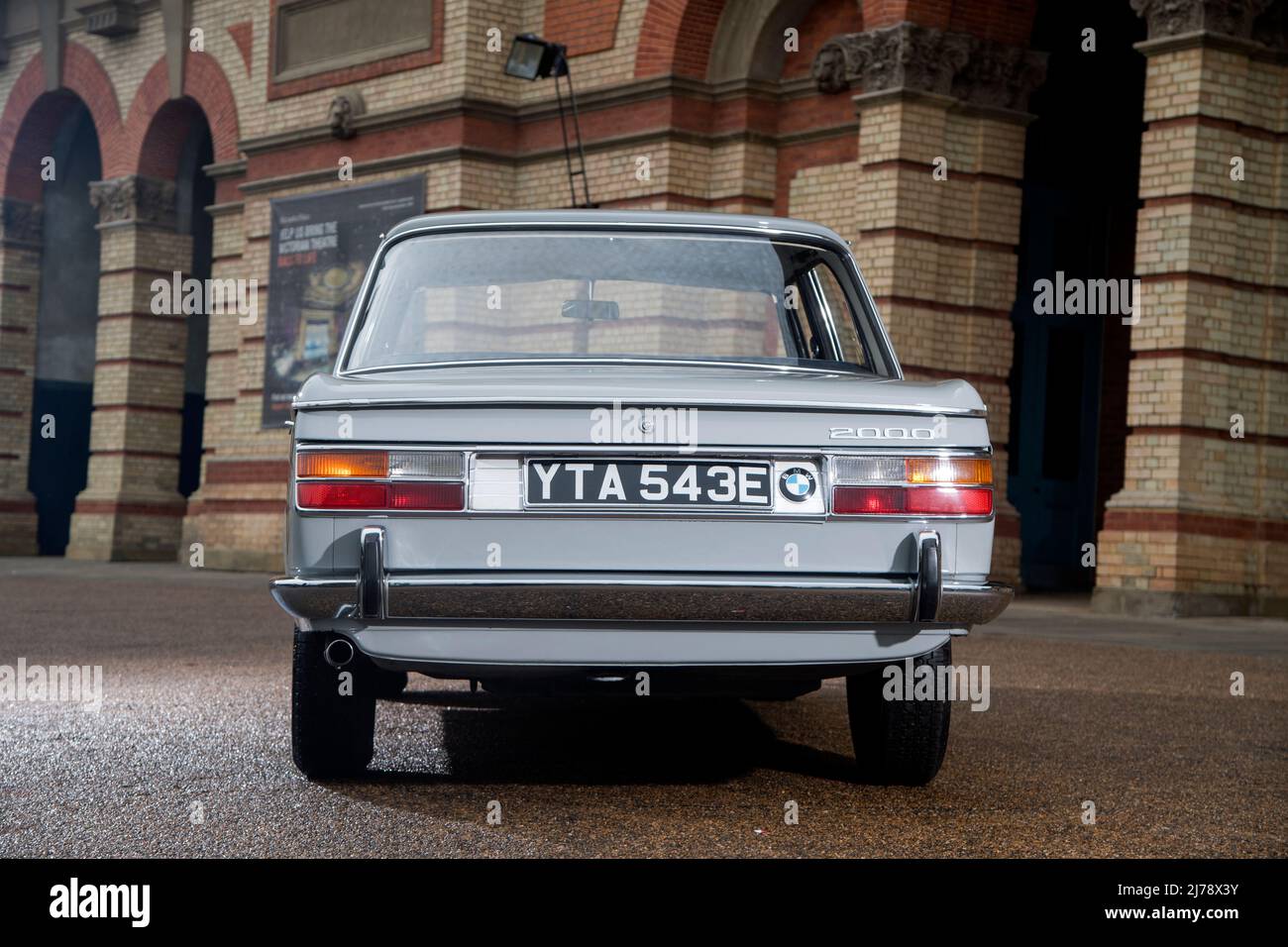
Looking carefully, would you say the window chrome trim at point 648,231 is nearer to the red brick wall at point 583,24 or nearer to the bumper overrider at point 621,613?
the bumper overrider at point 621,613

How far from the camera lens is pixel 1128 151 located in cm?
1959

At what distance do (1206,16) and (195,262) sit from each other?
56.7 ft

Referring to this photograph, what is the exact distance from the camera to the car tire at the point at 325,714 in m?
5.00

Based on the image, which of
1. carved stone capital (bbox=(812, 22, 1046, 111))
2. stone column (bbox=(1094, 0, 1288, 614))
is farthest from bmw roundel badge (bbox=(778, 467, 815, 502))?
carved stone capital (bbox=(812, 22, 1046, 111))

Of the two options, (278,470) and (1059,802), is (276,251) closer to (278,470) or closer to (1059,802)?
(278,470)

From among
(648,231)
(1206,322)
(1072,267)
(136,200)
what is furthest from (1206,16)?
(136,200)

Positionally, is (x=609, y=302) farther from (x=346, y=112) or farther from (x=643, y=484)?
(x=346, y=112)

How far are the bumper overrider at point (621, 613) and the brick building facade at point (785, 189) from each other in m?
10.1

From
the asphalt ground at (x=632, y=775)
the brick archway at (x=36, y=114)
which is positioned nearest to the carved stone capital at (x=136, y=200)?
the brick archway at (x=36, y=114)

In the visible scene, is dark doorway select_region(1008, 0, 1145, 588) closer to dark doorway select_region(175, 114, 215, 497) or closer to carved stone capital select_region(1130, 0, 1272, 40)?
carved stone capital select_region(1130, 0, 1272, 40)

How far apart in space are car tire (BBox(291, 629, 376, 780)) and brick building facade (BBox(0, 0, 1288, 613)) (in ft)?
33.2

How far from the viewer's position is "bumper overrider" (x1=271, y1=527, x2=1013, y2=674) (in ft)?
14.6
